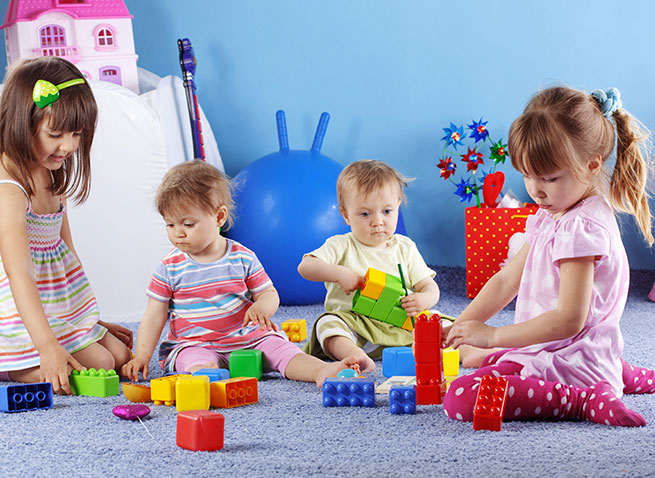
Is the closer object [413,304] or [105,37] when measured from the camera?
[413,304]

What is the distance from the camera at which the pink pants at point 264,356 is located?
1364mm

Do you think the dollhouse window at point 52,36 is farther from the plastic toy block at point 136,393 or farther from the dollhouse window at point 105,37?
the plastic toy block at point 136,393

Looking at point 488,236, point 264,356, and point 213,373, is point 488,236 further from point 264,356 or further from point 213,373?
point 213,373

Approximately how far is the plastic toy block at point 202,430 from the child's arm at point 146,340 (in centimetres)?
45

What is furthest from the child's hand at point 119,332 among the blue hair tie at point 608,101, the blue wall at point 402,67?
the blue wall at point 402,67

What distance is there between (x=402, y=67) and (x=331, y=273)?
1264 mm

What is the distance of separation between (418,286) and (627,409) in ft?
2.05

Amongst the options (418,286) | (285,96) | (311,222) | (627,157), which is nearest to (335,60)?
A: (285,96)

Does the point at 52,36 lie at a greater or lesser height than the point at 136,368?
greater

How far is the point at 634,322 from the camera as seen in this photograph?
1831 millimetres

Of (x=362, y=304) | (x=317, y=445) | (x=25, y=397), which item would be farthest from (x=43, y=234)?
(x=317, y=445)

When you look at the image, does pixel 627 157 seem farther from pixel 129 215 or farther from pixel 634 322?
pixel 129 215

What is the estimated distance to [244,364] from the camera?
1.36 meters

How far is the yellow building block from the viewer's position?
3.81ft
